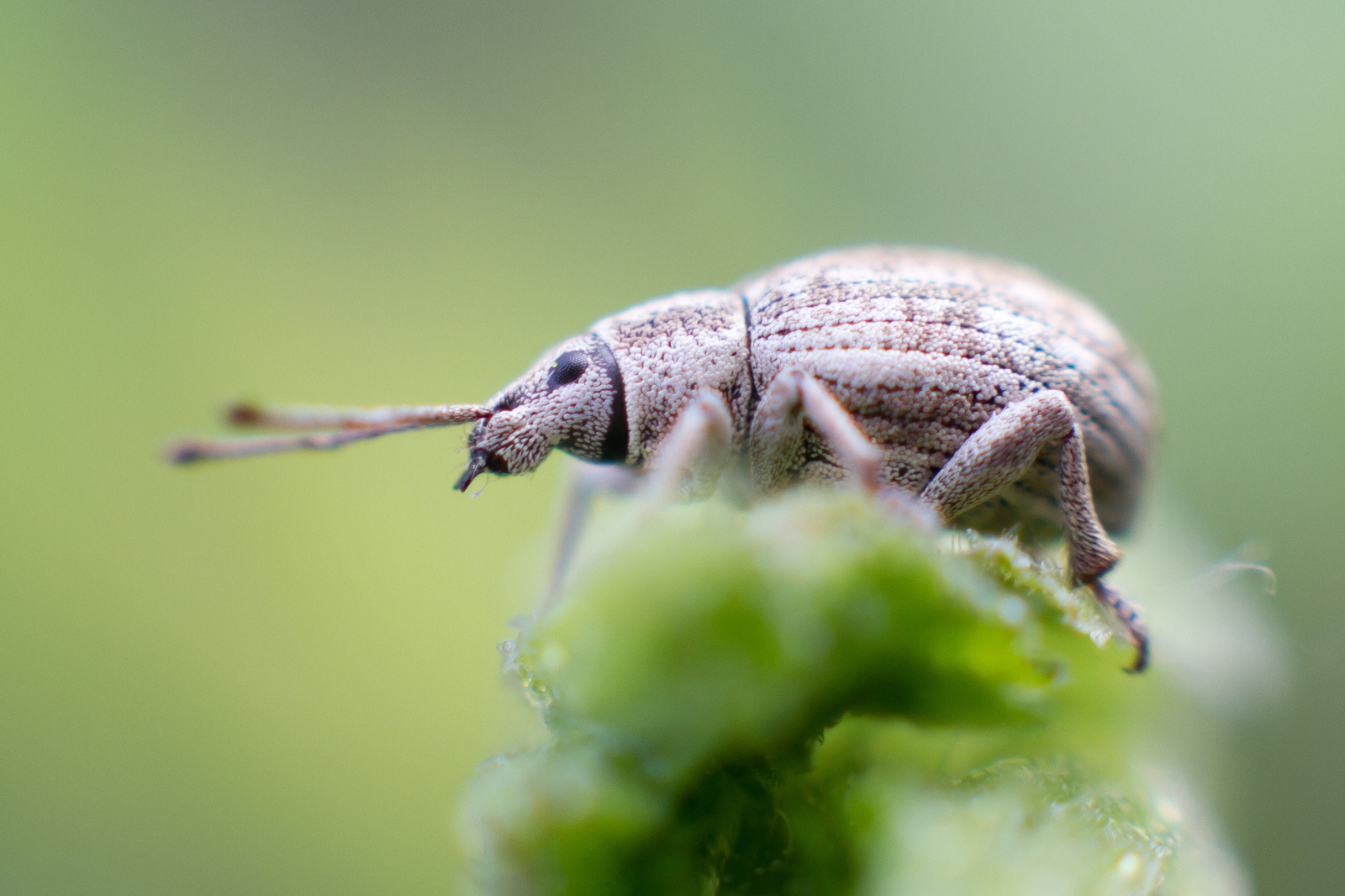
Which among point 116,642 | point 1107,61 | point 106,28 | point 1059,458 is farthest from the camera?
point 1107,61

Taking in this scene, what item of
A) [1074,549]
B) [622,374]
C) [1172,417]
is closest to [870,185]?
[1172,417]

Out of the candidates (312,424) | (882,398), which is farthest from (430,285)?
(312,424)

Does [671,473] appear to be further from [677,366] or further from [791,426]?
[677,366]

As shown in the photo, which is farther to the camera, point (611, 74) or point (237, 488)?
point (611, 74)

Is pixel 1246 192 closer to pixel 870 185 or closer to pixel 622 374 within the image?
pixel 870 185

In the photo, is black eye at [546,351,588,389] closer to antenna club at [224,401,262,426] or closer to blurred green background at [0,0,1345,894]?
blurred green background at [0,0,1345,894]

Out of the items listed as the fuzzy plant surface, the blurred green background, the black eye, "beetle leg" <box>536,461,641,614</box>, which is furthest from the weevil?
the fuzzy plant surface

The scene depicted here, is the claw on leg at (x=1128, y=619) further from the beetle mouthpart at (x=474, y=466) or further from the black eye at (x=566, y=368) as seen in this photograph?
the beetle mouthpart at (x=474, y=466)
